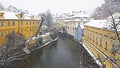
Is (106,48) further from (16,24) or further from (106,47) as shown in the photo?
(16,24)

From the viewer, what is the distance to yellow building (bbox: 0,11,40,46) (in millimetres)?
29966

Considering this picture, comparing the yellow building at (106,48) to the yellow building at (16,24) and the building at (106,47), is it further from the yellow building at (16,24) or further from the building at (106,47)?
the yellow building at (16,24)

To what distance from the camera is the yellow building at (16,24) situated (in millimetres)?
29966

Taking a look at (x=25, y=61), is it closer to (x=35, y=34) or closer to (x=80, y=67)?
(x=80, y=67)

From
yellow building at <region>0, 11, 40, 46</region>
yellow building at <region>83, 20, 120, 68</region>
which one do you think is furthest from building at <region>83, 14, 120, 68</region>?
yellow building at <region>0, 11, 40, 46</region>

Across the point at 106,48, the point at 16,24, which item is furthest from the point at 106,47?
the point at 16,24

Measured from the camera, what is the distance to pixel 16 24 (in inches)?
1331

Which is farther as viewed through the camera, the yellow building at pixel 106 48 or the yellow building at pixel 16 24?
the yellow building at pixel 16 24

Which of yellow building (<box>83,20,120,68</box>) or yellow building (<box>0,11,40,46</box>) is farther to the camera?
yellow building (<box>0,11,40,46</box>)

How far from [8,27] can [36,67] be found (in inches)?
467

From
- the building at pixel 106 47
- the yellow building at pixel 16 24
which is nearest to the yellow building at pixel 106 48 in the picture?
the building at pixel 106 47

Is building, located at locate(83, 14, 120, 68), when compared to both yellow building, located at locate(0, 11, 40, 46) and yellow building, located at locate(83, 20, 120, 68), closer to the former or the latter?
yellow building, located at locate(83, 20, 120, 68)

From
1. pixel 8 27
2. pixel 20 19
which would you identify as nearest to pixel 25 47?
pixel 8 27

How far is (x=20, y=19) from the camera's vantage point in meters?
34.9
